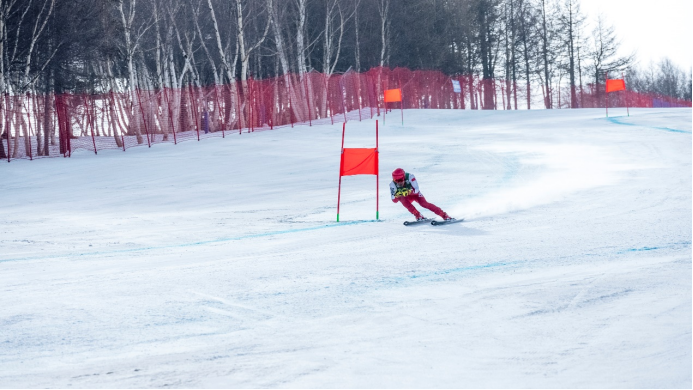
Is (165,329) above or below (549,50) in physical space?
below

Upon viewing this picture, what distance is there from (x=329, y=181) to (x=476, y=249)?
29.9ft

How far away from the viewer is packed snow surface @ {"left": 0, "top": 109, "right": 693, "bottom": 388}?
5.69m

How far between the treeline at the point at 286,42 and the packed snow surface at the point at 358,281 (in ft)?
33.6

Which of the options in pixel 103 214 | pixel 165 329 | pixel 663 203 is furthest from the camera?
pixel 103 214

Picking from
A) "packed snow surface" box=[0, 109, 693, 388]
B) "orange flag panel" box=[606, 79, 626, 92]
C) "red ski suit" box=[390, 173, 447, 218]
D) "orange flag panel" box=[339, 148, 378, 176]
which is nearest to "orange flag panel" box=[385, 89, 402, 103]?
"orange flag panel" box=[606, 79, 626, 92]

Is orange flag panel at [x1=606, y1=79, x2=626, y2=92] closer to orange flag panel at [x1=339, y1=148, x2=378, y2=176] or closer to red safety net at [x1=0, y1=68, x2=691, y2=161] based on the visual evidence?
red safety net at [x1=0, y1=68, x2=691, y2=161]

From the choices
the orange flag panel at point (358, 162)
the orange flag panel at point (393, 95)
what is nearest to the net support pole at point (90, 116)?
the orange flag panel at point (393, 95)

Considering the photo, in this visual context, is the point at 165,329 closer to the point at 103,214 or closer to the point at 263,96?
the point at 103,214

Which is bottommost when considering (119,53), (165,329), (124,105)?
(165,329)

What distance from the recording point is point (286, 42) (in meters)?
49.7

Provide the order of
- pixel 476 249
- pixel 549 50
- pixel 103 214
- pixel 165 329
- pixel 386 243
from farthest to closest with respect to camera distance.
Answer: pixel 549 50 → pixel 103 214 → pixel 386 243 → pixel 476 249 → pixel 165 329

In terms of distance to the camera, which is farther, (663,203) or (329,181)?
(329,181)

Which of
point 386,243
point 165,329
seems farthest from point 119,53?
point 165,329

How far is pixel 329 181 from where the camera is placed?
61.3 feet
